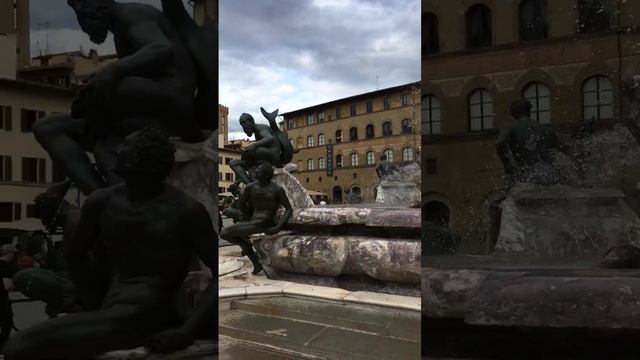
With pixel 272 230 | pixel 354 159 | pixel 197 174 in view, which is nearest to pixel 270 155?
pixel 272 230

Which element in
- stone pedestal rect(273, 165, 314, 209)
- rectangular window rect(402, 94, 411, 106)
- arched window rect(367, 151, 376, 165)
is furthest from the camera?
stone pedestal rect(273, 165, 314, 209)

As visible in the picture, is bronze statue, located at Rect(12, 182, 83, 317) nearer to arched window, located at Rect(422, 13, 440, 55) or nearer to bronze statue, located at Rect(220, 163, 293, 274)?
arched window, located at Rect(422, 13, 440, 55)

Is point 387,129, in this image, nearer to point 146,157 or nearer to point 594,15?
point 594,15

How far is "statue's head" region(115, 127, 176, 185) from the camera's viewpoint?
2315mm

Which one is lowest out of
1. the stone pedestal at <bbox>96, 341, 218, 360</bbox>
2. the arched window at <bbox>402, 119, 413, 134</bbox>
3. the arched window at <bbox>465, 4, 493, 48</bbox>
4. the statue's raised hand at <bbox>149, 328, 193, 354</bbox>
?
the stone pedestal at <bbox>96, 341, 218, 360</bbox>

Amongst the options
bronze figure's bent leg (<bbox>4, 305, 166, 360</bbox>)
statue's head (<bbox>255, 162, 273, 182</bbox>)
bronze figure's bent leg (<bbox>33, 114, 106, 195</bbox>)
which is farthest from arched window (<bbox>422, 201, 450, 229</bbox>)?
statue's head (<bbox>255, 162, 273, 182</bbox>)

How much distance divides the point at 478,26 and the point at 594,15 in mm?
478

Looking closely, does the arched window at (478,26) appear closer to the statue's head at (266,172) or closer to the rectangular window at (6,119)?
the rectangular window at (6,119)

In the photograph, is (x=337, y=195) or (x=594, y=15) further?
(x=337, y=195)

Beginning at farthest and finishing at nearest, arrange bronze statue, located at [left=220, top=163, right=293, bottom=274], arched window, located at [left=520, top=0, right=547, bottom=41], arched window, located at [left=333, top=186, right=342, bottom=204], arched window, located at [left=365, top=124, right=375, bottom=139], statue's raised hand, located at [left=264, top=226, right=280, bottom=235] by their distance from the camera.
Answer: bronze statue, located at [left=220, top=163, right=293, bottom=274] < statue's raised hand, located at [left=264, top=226, right=280, bottom=235] < arched window, located at [left=333, top=186, right=342, bottom=204] < arched window, located at [left=365, top=124, right=375, bottom=139] < arched window, located at [left=520, top=0, right=547, bottom=41]

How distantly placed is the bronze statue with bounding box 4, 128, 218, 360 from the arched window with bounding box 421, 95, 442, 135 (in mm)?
1021

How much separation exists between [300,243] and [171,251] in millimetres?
3719

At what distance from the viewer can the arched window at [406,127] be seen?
5328 mm

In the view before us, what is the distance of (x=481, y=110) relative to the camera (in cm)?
246
